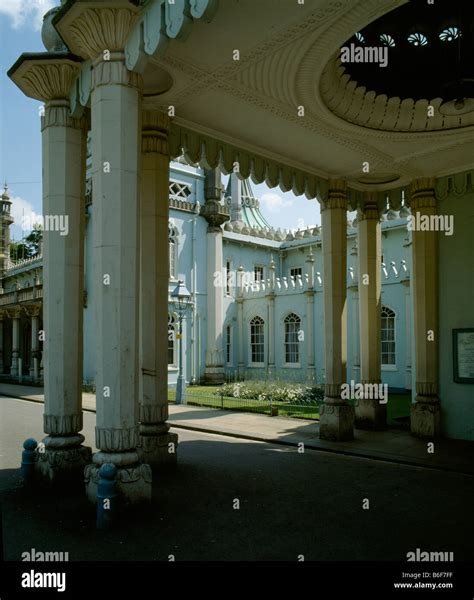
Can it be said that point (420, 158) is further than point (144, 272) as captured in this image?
Yes

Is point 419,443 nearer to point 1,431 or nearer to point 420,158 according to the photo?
point 420,158

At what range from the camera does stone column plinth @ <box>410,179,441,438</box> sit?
1245 cm

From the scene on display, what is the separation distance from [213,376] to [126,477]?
917 inches

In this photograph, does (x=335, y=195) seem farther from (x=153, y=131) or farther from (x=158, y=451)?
(x=158, y=451)

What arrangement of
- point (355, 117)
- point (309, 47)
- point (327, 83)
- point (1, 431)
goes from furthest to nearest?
point (1, 431), point (355, 117), point (327, 83), point (309, 47)

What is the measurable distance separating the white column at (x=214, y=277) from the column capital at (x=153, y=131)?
21.0 m

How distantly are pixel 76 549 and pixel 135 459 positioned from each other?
1295 millimetres

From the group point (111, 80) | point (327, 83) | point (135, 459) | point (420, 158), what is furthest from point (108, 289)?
point (420, 158)

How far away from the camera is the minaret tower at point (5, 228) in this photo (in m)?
45.7

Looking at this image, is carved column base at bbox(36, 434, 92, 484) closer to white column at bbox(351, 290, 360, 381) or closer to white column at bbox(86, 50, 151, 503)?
white column at bbox(86, 50, 151, 503)

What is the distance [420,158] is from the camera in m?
11.6

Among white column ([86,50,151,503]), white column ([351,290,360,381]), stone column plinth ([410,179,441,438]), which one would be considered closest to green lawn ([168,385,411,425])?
stone column plinth ([410,179,441,438])

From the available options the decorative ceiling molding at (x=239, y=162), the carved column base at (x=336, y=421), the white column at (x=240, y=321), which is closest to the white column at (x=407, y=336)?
the white column at (x=240, y=321)

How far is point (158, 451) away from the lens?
29.3ft
